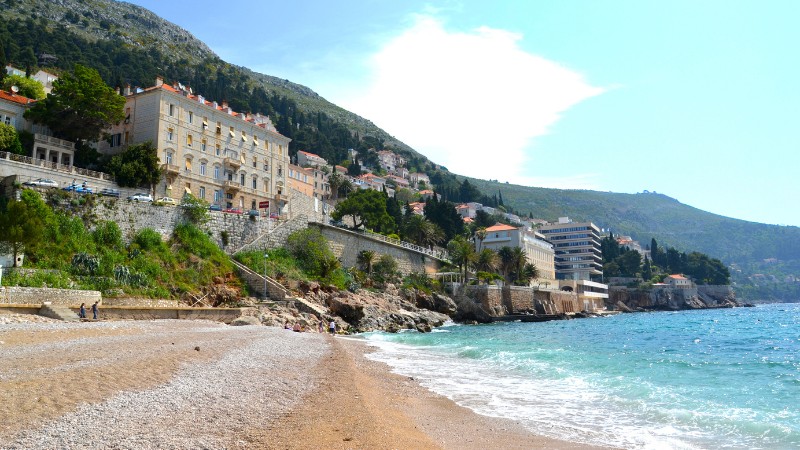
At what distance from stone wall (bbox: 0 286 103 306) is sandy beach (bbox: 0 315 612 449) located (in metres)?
10.5

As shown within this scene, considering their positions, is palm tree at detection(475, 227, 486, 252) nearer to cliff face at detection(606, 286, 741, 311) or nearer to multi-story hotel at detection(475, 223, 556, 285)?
multi-story hotel at detection(475, 223, 556, 285)

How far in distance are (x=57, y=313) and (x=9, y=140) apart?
908 inches

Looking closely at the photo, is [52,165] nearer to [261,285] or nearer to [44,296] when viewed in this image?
[44,296]

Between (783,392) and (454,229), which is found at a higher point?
(454,229)

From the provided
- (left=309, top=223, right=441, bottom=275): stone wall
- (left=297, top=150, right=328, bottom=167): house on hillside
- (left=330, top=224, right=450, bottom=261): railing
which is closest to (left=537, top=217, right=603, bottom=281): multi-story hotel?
(left=297, top=150, right=328, bottom=167): house on hillside

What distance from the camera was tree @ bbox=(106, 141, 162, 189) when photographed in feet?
145

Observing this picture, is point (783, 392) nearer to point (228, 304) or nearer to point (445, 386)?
point (445, 386)

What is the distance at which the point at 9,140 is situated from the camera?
40250mm

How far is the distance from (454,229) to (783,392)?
269 feet

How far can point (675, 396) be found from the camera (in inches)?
609

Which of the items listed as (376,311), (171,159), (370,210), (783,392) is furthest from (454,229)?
(783,392)

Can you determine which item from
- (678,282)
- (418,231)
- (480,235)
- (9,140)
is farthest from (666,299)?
(9,140)

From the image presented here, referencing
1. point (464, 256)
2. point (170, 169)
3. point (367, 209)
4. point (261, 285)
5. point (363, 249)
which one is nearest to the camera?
point (261, 285)

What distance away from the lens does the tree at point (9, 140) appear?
39719 millimetres
